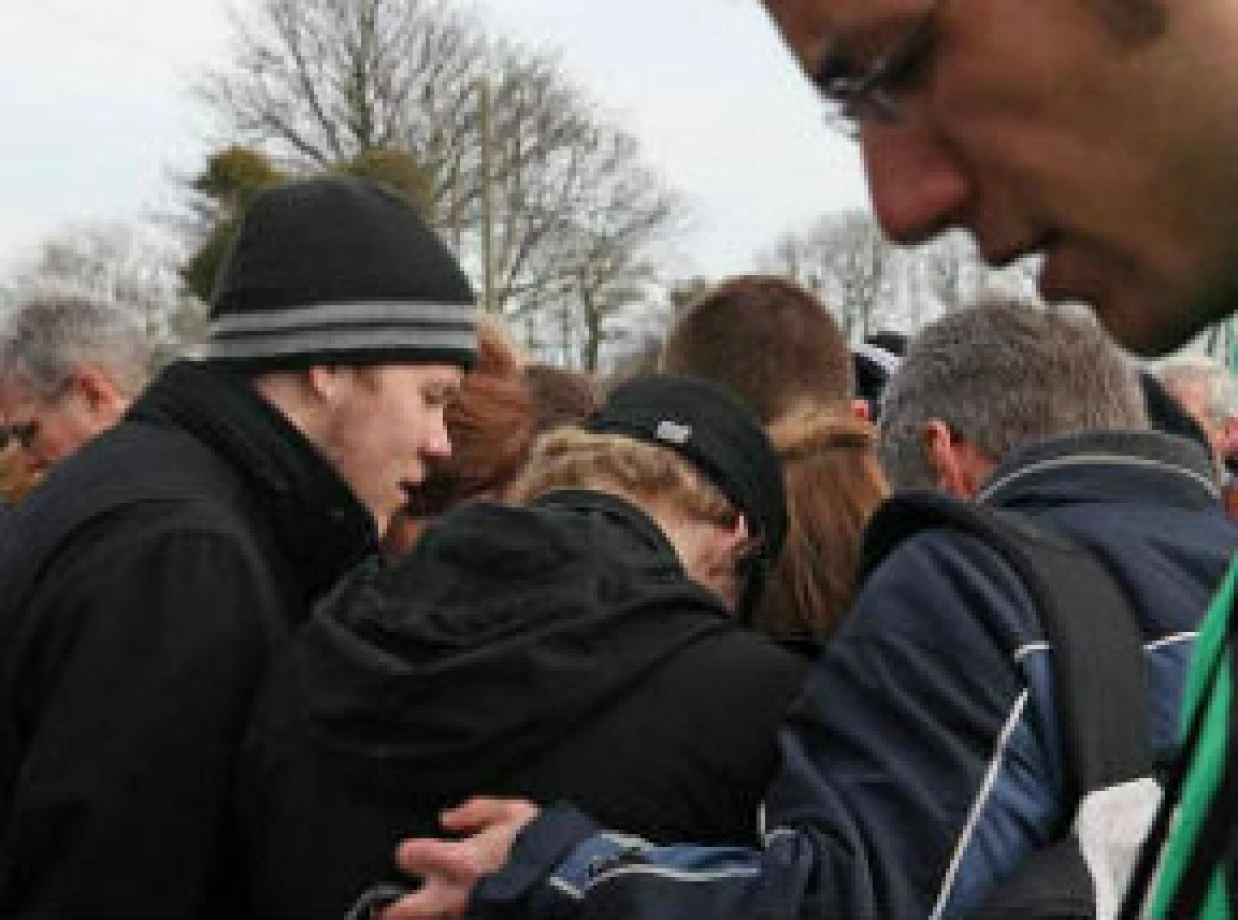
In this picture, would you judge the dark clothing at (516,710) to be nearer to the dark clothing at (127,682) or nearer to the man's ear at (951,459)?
the dark clothing at (127,682)

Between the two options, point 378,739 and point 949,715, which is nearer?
point 949,715

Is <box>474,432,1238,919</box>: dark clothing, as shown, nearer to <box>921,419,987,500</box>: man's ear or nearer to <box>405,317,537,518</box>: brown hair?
<box>921,419,987,500</box>: man's ear

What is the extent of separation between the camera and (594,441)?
235 centimetres

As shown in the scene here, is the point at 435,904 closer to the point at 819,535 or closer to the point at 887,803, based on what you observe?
the point at 887,803

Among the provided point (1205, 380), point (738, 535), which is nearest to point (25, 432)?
point (738, 535)

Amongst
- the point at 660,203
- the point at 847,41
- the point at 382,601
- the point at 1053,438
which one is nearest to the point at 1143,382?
the point at 1053,438

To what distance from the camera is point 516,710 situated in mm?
1937

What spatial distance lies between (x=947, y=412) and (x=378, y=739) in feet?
3.37

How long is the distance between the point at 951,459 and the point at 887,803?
86 cm

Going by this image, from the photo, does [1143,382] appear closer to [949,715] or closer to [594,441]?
[594,441]

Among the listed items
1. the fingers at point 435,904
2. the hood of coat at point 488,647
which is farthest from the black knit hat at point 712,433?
the fingers at point 435,904

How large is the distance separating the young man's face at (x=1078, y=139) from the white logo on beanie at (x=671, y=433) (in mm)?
1253

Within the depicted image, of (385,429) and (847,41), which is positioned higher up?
(847,41)

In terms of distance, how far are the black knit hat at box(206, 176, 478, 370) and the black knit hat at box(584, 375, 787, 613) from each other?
293 millimetres
